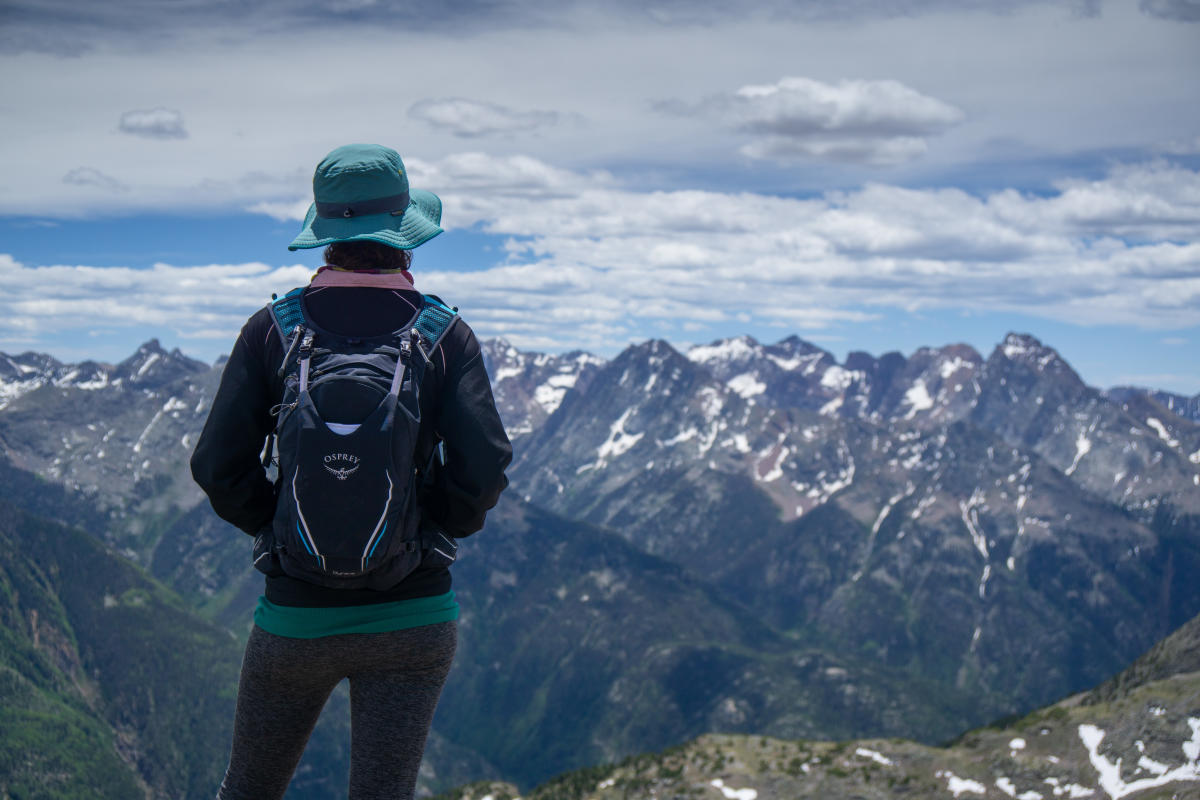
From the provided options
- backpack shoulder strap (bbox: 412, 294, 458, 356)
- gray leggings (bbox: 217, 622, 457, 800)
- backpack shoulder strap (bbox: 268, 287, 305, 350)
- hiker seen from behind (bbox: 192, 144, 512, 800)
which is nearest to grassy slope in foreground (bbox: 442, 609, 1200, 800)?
gray leggings (bbox: 217, 622, 457, 800)

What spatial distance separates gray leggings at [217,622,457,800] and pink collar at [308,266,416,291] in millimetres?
3433

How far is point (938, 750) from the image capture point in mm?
160750

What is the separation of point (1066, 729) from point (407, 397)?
161932mm

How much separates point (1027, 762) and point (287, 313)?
155242mm

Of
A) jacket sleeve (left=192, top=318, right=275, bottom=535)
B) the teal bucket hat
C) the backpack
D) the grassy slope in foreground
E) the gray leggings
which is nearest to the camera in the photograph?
Result: the backpack

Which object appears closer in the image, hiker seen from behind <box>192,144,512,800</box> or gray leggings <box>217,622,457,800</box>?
hiker seen from behind <box>192,144,512,800</box>

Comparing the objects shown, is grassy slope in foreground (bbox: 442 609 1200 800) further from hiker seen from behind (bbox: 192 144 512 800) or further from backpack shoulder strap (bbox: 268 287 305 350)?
backpack shoulder strap (bbox: 268 287 305 350)

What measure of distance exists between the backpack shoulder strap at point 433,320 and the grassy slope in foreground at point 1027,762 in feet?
418

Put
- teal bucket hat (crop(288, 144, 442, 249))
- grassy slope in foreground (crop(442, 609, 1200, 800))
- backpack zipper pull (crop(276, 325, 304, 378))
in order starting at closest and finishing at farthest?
backpack zipper pull (crop(276, 325, 304, 378)), teal bucket hat (crop(288, 144, 442, 249)), grassy slope in foreground (crop(442, 609, 1200, 800))

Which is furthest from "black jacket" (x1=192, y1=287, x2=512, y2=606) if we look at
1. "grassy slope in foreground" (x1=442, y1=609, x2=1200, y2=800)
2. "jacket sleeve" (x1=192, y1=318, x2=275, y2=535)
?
"grassy slope in foreground" (x1=442, y1=609, x2=1200, y2=800)

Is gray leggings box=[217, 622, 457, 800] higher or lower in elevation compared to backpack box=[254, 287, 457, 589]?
lower

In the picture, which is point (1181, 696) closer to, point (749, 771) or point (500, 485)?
point (749, 771)

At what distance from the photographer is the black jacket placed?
35.5ft

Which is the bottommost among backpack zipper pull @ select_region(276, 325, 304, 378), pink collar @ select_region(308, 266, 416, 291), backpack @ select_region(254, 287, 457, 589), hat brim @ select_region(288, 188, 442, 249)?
backpack @ select_region(254, 287, 457, 589)
